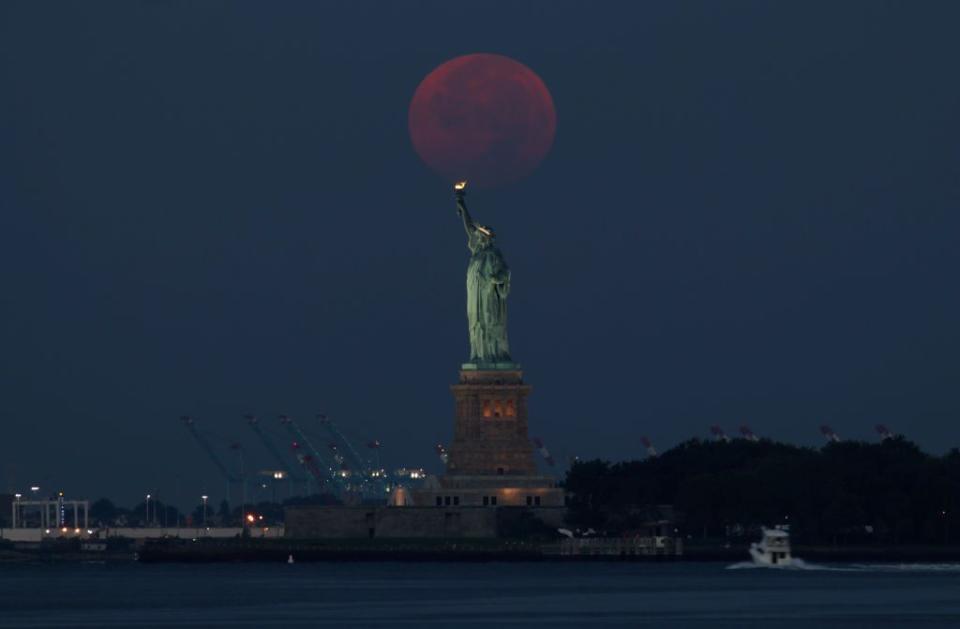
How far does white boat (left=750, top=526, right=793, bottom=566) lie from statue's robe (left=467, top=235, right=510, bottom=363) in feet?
75.1

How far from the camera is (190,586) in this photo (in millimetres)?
156875

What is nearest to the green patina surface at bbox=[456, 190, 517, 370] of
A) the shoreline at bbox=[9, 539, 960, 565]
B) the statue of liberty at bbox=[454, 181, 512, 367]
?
the statue of liberty at bbox=[454, 181, 512, 367]

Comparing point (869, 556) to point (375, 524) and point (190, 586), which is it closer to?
point (375, 524)

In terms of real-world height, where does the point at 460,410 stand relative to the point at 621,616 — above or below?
above

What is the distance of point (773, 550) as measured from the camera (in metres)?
172

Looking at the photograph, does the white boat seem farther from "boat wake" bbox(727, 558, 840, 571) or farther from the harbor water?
the harbor water

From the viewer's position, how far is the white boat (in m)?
171

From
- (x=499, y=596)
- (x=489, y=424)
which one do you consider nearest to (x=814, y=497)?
(x=489, y=424)

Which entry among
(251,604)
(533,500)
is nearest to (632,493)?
(533,500)

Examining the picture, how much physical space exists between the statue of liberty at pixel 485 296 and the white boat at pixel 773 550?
22.7 m

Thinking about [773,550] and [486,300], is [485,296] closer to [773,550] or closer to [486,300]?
[486,300]

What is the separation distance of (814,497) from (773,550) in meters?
10.5

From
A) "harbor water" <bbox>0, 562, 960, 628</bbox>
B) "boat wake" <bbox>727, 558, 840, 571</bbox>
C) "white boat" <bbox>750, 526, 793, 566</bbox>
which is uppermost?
"white boat" <bbox>750, 526, 793, 566</bbox>

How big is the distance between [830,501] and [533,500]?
18.9 m
